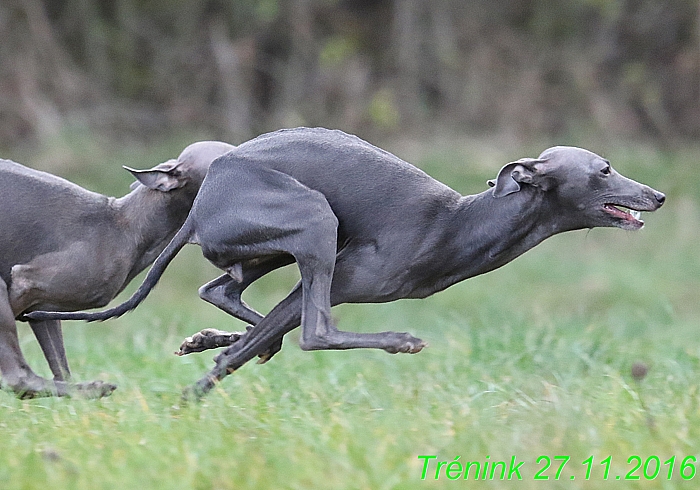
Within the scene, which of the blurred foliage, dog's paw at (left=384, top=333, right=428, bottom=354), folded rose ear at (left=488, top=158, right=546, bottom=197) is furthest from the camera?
the blurred foliage

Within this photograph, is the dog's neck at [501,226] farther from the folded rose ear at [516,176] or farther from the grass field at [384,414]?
the grass field at [384,414]

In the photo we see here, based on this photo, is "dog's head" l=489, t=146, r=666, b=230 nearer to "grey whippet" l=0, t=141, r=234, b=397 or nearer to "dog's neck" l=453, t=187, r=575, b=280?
"dog's neck" l=453, t=187, r=575, b=280

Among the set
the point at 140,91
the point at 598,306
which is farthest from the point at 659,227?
the point at 140,91

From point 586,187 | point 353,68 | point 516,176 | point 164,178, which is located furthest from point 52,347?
point 353,68

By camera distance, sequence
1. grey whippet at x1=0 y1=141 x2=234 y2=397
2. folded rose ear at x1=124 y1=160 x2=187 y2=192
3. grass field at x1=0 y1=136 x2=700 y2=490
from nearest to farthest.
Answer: grass field at x1=0 y1=136 x2=700 y2=490 < grey whippet at x1=0 y1=141 x2=234 y2=397 < folded rose ear at x1=124 y1=160 x2=187 y2=192

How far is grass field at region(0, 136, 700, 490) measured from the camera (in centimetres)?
347

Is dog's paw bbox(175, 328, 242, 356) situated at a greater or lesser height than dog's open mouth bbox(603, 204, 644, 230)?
lesser

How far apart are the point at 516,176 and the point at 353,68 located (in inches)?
472

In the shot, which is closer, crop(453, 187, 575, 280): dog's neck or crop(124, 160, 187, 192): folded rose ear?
crop(453, 187, 575, 280): dog's neck

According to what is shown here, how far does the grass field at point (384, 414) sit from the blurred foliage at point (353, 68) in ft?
24.5

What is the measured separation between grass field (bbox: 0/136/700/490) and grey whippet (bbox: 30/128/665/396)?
17.7 inches

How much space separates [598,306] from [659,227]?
241cm

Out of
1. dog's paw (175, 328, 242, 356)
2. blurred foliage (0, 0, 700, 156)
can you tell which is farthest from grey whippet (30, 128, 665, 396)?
blurred foliage (0, 0, 700, 156)

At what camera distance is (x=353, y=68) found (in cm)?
1648
